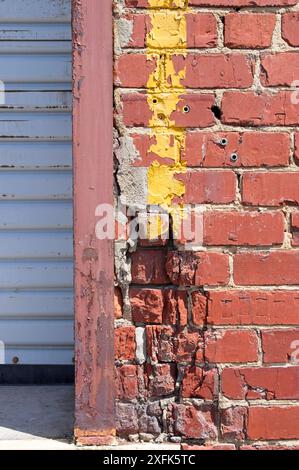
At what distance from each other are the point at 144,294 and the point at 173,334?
158 mm

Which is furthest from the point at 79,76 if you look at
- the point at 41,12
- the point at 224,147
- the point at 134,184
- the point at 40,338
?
the point at 40,338

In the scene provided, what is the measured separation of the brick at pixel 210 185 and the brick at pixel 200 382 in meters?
0.55

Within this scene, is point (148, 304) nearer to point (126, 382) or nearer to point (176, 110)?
point (126, 382)

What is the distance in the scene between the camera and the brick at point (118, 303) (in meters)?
2.06

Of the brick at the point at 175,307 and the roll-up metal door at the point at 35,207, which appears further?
the roll-up metal door at the point at 35,207

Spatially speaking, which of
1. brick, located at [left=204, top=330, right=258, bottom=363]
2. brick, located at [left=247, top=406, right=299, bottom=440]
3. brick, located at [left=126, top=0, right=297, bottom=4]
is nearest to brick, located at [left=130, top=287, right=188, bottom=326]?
brick, located at [left=204, top=330, right=258, bottom=363]

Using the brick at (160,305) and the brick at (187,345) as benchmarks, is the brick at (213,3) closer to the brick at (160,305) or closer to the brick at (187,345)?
the brick at (160,305)

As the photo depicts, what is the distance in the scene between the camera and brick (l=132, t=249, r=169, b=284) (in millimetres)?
2061

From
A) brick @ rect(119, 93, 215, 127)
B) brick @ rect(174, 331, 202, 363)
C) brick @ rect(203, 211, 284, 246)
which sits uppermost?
brick @ rect(119, 93, 215, 127)

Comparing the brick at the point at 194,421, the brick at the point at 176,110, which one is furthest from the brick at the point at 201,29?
the brick at the point at 194,421

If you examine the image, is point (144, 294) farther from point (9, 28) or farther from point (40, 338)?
point (9, 28)

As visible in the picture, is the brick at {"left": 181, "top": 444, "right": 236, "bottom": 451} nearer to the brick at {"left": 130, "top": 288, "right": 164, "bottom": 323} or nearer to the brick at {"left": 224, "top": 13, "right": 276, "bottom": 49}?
the brick at {"left": 130, "top": 288, "right": 164, "bottom": 323}

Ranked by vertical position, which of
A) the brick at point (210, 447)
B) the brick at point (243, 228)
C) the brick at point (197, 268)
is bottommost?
the brick at point (210, 447)

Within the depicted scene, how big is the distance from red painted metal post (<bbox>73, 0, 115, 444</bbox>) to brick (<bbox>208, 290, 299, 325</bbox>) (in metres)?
0.34
